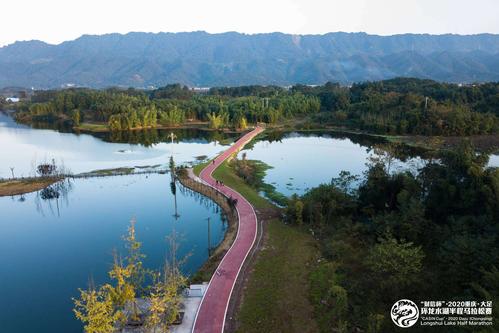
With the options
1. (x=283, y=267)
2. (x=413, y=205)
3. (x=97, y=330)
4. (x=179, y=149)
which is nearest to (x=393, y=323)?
(x=283, y=267)

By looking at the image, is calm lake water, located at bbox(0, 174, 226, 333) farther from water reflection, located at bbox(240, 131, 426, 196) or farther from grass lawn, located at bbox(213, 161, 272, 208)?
water reflection, located at bbox(240, 131, 426, 196)

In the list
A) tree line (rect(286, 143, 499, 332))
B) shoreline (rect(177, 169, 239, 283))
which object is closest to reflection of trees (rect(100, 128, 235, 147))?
shoreline (rect(177, 169, 239, 283))

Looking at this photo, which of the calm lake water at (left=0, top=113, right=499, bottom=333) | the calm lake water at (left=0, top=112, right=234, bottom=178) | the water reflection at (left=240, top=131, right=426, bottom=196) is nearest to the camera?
the calm lake water at (left=0, top=113, right=499, bottom=333)

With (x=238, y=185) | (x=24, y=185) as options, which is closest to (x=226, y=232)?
(x=238, y=185)

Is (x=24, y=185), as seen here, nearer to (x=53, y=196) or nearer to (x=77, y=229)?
(x=53, y=196)

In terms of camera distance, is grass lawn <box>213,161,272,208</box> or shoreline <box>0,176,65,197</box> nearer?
grass lawn <box>213,161,272,208</box>
